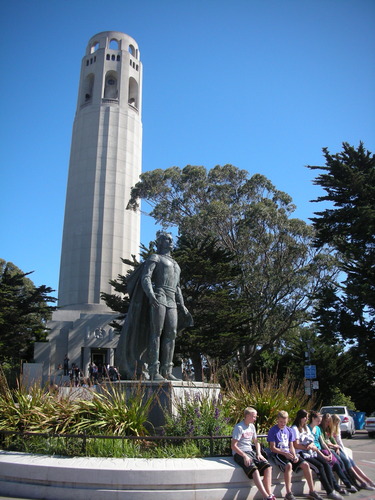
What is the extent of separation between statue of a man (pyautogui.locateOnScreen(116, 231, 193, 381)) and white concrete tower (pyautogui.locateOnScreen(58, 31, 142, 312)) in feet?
111

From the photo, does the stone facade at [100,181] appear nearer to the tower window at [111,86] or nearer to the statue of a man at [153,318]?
the tower window at [111,86]

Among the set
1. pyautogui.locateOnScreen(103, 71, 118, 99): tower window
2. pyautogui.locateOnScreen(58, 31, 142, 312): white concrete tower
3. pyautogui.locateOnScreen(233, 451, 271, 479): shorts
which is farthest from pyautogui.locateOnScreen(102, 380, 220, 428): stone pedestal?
pyautogui.locateOnScreen(103, 71, 118, 99): tower window

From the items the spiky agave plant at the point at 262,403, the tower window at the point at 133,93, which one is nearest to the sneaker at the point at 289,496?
the spiky agave plant at the point at 262,403

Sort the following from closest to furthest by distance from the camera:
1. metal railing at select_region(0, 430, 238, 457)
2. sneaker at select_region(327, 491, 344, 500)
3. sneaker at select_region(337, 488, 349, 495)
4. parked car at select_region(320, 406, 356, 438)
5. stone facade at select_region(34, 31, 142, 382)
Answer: sneaker at select_region(327, 491, 344, 500) < metal railing at select_region(0, 430, 238, 457) < sneaker at select_region(337, 488, 349, 495) < parked car at select_region(320, 406, 356, 438) < stone facade at select_region(34, 31, 142, 382)

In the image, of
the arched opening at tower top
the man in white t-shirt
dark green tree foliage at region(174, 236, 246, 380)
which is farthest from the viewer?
the arched opening at tower top

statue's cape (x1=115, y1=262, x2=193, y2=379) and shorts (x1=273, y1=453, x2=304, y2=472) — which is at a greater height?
statue's cape (x1=115, y1=262, x2=193, y2=379)

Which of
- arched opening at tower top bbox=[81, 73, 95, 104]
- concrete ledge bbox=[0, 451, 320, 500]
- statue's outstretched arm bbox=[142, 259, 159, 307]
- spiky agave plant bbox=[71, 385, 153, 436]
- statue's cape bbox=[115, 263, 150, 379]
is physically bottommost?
concrete ledge bbox=[0, 451, 320, 500]

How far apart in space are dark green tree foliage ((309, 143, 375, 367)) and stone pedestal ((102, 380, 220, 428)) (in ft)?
48.8

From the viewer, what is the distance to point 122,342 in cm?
941

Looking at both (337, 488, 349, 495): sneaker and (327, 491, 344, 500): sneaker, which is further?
(337, 488, 349, 495): sneaker

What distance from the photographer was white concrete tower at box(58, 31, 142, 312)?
4428cm

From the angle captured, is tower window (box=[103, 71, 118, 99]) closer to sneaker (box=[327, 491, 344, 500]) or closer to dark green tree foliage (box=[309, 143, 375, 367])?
dark green tree foliage (box=[309, 143, 375, 367])

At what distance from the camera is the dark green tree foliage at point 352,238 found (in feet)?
70.2

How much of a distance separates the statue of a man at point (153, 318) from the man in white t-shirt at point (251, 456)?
9.04 feet
